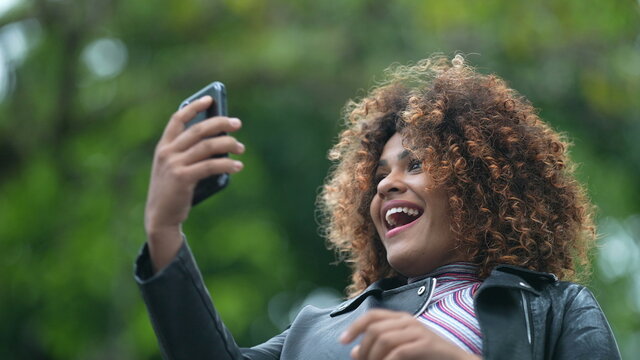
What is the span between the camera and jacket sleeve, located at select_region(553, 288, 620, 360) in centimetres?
260

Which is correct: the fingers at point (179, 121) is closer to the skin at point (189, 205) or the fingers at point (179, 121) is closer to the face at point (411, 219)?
the skin at point (189, 205)

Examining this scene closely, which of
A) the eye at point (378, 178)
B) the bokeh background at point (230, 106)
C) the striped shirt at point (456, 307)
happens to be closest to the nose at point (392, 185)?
the eye at point (378, 178)

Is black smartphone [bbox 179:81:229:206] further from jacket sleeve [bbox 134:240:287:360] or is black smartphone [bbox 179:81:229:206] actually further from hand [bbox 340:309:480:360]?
hand [bbox 340:309:480:360]

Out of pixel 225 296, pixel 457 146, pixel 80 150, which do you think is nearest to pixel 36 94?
pixel 80 150

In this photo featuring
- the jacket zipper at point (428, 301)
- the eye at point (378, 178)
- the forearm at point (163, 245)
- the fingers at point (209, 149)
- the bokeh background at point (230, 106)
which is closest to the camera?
the fingers at point (209, 149)

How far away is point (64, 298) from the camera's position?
8.63 meters

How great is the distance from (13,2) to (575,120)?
16.0 ft

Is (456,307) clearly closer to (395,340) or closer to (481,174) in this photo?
(481,174)

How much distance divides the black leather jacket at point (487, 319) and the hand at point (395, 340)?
1.33 feet

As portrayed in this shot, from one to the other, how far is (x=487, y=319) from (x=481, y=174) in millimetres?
694

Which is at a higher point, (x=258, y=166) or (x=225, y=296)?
(x=258, y=166)

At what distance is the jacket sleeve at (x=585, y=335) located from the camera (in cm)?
260

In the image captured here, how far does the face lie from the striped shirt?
0.18 ft

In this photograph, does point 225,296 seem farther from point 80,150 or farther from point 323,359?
point 323,359
